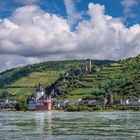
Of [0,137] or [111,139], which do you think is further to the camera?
[0,137]

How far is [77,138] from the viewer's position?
47.2m

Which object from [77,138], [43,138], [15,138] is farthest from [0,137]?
[77,138]

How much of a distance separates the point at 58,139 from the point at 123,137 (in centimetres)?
695

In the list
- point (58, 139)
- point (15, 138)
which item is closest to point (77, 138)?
point (58, 139)

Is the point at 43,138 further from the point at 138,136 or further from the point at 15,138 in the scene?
the point at 138,136

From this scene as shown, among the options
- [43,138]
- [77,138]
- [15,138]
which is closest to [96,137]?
[77,138]

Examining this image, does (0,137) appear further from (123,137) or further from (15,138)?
(123,137)

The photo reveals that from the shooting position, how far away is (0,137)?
48812 millimetres

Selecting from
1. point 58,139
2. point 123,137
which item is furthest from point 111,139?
point 58,139

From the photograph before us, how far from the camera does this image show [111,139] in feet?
150

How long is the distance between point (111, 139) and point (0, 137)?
479 inches

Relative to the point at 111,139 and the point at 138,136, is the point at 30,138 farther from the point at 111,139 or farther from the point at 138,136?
the point at 138,136

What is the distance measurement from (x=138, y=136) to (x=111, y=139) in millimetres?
3985

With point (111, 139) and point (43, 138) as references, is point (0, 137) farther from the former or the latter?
point (111, 139)
